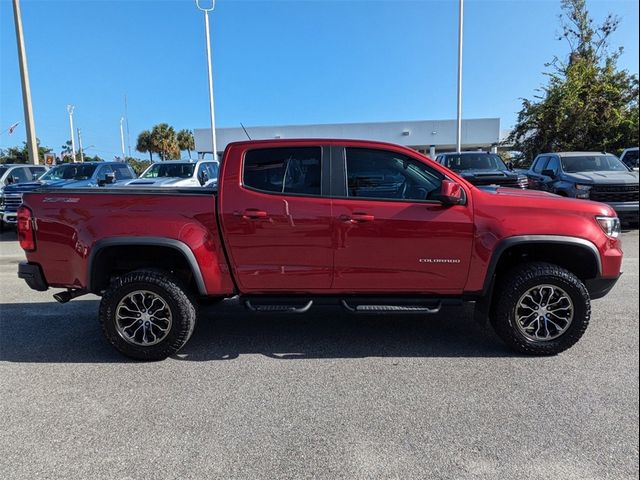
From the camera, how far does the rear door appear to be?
3938 mm

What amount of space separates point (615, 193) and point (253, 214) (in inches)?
369

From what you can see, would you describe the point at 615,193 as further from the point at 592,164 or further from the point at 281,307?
the point at 281,307

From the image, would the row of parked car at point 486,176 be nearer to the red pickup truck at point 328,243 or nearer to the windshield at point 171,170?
the windshield at point 171,170

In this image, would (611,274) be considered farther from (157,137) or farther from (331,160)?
(157,137)

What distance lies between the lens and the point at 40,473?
8.43 feet

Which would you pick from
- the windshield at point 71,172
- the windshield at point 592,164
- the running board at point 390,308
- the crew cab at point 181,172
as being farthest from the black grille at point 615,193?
the windshield at point 71,172

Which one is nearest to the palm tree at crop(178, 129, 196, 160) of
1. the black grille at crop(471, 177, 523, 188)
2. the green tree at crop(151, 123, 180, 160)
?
the green tree at crop(151, 123, 180, 160)

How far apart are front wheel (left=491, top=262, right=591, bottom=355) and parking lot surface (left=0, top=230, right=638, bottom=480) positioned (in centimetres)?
16

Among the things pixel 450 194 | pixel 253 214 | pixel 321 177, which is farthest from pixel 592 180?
pixel 253 214

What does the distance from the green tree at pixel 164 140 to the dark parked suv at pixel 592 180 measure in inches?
2035

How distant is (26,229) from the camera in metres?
4.08

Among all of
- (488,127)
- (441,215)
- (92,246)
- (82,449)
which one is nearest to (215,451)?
(82,449)

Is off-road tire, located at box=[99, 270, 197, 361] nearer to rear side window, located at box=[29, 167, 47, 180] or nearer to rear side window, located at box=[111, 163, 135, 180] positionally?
rear side window, located at box=[111, 163, 135, 180]

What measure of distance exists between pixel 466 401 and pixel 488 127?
37.7 m
